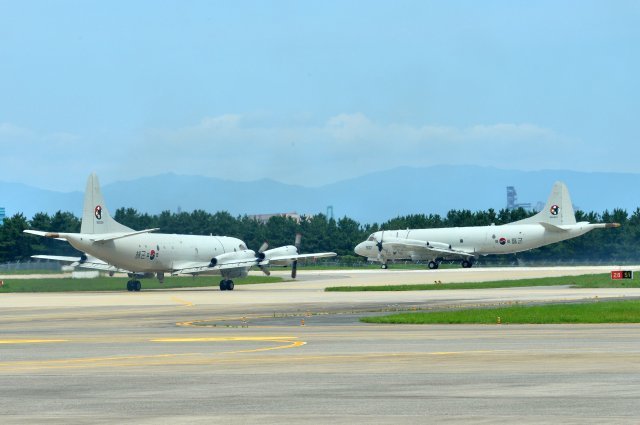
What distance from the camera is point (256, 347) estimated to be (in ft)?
110

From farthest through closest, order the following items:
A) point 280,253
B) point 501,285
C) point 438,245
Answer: point 438,245 → point 280,253 → point 501,285

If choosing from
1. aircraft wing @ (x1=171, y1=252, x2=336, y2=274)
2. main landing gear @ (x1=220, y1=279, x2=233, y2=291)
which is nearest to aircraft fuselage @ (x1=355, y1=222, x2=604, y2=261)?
aircraft wing @ (x1=171, y1=252, x2=336, y2=274)

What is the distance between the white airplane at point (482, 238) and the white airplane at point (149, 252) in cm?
5789

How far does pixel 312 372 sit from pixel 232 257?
7268cm

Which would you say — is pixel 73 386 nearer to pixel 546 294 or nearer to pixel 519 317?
pixel 519 317

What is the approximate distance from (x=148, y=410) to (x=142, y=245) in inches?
2905

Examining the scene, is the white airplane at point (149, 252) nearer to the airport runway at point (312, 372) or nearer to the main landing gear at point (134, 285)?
the main landing gear at point (134, 285)

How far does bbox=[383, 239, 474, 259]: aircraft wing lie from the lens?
156 m

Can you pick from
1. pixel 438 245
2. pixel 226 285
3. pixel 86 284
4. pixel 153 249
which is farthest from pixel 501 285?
pixel 438 245

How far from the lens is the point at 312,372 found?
25.3m

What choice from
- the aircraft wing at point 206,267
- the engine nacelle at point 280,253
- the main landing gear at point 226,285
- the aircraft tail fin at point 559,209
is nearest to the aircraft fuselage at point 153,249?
the aircraft wing at point 206,267

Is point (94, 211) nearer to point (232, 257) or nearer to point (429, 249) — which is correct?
point (232, 257)

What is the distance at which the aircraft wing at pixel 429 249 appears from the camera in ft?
513

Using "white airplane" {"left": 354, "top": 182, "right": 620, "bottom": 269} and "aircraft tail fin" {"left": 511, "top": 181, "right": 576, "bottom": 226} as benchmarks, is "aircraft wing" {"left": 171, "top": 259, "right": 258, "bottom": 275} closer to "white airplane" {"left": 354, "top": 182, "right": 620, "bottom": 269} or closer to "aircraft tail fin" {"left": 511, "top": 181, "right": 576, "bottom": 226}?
"white airplane" {"left": 354, "top": 182, "right": 620, "bottom": 269}
